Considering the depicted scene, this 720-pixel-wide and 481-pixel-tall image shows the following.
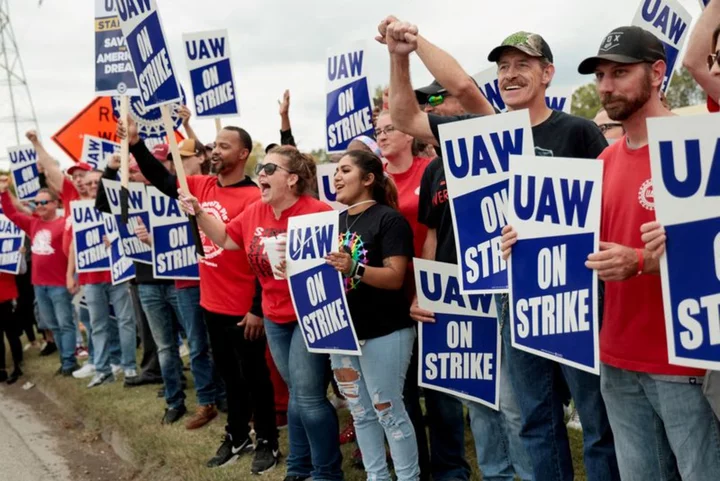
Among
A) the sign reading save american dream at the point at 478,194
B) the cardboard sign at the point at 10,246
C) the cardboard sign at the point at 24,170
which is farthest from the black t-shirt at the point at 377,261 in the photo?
the cardboard sign at the point at 24,170

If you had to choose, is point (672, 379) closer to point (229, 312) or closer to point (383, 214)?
point (383, 214)

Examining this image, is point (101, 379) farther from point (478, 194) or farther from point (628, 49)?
point (628, 49)

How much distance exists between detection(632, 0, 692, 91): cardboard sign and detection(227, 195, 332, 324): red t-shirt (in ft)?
8.91

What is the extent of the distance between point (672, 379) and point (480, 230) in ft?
3.63

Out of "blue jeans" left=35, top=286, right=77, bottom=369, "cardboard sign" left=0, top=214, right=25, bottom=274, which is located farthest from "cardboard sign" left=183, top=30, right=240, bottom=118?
"cardboard sign" left=0, top=214, right=25, bottom=274

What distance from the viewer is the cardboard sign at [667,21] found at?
555 centimetres

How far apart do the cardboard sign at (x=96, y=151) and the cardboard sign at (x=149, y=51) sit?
13.5 ft

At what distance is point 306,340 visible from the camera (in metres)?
4.40

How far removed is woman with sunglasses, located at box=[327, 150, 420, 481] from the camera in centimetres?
419

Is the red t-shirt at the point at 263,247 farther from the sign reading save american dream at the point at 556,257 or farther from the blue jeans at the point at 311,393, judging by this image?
the sign reading save american dream at the point at 556,257

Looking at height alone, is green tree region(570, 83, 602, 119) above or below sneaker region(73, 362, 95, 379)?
above

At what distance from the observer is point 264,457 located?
5.41m

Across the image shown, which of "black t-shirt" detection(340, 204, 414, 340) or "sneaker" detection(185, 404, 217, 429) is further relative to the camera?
"sneaker" detection(185, 404, 217, 429)

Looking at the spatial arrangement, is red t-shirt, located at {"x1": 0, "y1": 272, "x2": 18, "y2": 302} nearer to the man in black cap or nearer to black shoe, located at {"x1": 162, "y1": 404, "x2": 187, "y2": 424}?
black shoe, located at {"x1": 162, "y1": 404, "x2": 187, "y2": 424}
